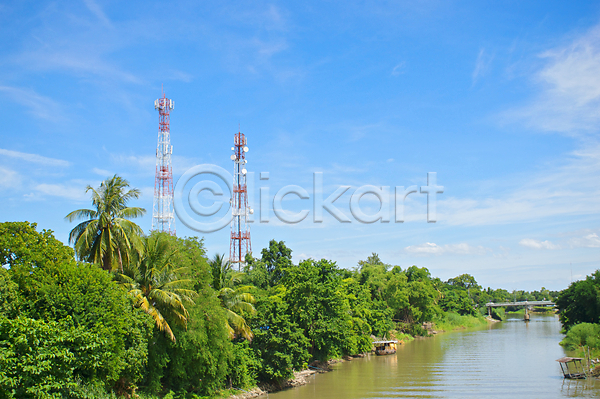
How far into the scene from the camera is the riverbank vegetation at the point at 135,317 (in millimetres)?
17406

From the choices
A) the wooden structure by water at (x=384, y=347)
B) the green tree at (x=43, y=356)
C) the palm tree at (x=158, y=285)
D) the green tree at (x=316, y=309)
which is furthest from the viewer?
A: the wooden structure by water at (x=384, y=347)

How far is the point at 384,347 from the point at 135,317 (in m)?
38.2

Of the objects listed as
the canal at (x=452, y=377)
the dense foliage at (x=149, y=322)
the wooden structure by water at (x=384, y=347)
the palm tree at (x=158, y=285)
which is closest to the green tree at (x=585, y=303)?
the canal at (x=452, y=377)

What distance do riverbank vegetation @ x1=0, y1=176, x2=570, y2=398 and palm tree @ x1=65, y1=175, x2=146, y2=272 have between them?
57mm

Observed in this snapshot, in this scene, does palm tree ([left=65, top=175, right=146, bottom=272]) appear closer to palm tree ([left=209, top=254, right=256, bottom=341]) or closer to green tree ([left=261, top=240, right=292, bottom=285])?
palm tree ([left=209, top=254, right=256, bottom=341])

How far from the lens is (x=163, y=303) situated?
Answer: 74.5 feet

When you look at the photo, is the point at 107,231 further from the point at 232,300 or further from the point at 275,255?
the point at 275,255

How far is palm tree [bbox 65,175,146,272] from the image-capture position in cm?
2344

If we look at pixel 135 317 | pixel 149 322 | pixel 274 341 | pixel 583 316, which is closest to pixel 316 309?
pixel 274 341

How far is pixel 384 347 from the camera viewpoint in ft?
172

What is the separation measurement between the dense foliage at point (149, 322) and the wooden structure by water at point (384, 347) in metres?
11.7

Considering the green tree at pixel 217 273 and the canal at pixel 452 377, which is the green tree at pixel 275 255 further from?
the green tree at pixel 217 273

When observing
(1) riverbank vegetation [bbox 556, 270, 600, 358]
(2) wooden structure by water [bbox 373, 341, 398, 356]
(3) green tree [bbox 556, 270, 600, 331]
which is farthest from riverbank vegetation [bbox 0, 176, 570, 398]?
(3) green tree [bbox 556, 270, 600, 331]

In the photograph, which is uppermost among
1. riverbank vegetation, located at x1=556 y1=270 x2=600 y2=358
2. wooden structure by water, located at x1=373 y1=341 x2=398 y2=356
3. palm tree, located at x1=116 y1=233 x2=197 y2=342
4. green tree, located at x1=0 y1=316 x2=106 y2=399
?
palm tree, located at x1=116 y1=233 x2=197 y2=342
